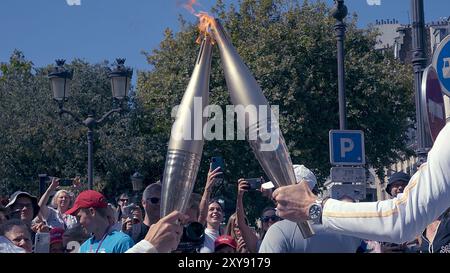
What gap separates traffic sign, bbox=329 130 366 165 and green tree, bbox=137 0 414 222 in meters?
14.2

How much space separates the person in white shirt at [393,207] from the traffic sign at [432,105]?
33.4 inches

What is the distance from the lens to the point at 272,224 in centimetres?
598

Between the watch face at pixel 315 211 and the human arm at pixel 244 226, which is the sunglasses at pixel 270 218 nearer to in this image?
the human arm at pixel 244 226

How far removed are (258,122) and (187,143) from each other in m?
0.38

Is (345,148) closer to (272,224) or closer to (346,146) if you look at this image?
(346,146)

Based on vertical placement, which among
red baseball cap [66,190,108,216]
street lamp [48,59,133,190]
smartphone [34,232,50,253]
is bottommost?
smartphone [34,232,50,253]

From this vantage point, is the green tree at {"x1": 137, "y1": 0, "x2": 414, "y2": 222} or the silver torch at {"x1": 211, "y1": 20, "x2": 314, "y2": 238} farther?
the green tree at {"x1": 137, "y1": 0, "x2": 414, "y2": 222}

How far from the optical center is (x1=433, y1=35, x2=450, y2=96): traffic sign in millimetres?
6673

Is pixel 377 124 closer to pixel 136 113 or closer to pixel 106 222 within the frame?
pixel 136 113

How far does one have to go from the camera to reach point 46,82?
31.4 metres

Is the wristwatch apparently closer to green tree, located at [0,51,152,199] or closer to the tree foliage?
the tree foliage

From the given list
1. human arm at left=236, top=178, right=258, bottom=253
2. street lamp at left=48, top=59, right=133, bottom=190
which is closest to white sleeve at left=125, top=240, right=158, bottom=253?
human arm at left=236, top=178, right=258, bottom=253
